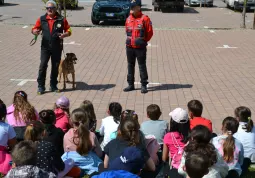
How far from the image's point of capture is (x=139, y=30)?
1021cm

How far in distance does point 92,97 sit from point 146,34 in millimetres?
1807

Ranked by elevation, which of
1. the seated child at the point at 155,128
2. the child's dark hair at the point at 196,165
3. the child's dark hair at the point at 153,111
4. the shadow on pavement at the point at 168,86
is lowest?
the shadow on pavement at the point at 168,86

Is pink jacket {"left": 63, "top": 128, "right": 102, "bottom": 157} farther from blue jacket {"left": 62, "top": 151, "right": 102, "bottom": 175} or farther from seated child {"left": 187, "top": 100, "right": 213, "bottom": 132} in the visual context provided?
seated child {"left": 187, "top": 100, "right": 213, "bottom": 132}

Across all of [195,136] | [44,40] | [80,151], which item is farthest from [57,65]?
[195,136]

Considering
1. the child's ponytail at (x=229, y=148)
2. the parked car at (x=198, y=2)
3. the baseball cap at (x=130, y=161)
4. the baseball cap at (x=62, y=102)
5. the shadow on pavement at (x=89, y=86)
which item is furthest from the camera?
the parked car at (x=198, y=2)

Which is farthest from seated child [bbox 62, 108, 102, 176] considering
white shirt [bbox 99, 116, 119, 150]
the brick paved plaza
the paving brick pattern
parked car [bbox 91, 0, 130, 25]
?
parked car [bbox 91, 0, 130, 25]

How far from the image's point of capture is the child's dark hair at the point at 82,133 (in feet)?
18.6

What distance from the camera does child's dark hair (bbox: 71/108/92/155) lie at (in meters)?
5.66

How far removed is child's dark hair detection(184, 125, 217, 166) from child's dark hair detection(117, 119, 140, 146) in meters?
0.62

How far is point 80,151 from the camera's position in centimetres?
582

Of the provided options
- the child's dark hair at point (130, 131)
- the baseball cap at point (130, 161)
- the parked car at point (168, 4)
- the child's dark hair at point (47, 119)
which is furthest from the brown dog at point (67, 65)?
the parked car at point (168, 4)

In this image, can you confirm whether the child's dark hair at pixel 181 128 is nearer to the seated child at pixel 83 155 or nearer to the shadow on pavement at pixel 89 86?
the seated child at pixel 83 155

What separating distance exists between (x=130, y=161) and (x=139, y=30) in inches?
226

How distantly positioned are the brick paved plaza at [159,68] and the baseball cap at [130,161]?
3.73m
